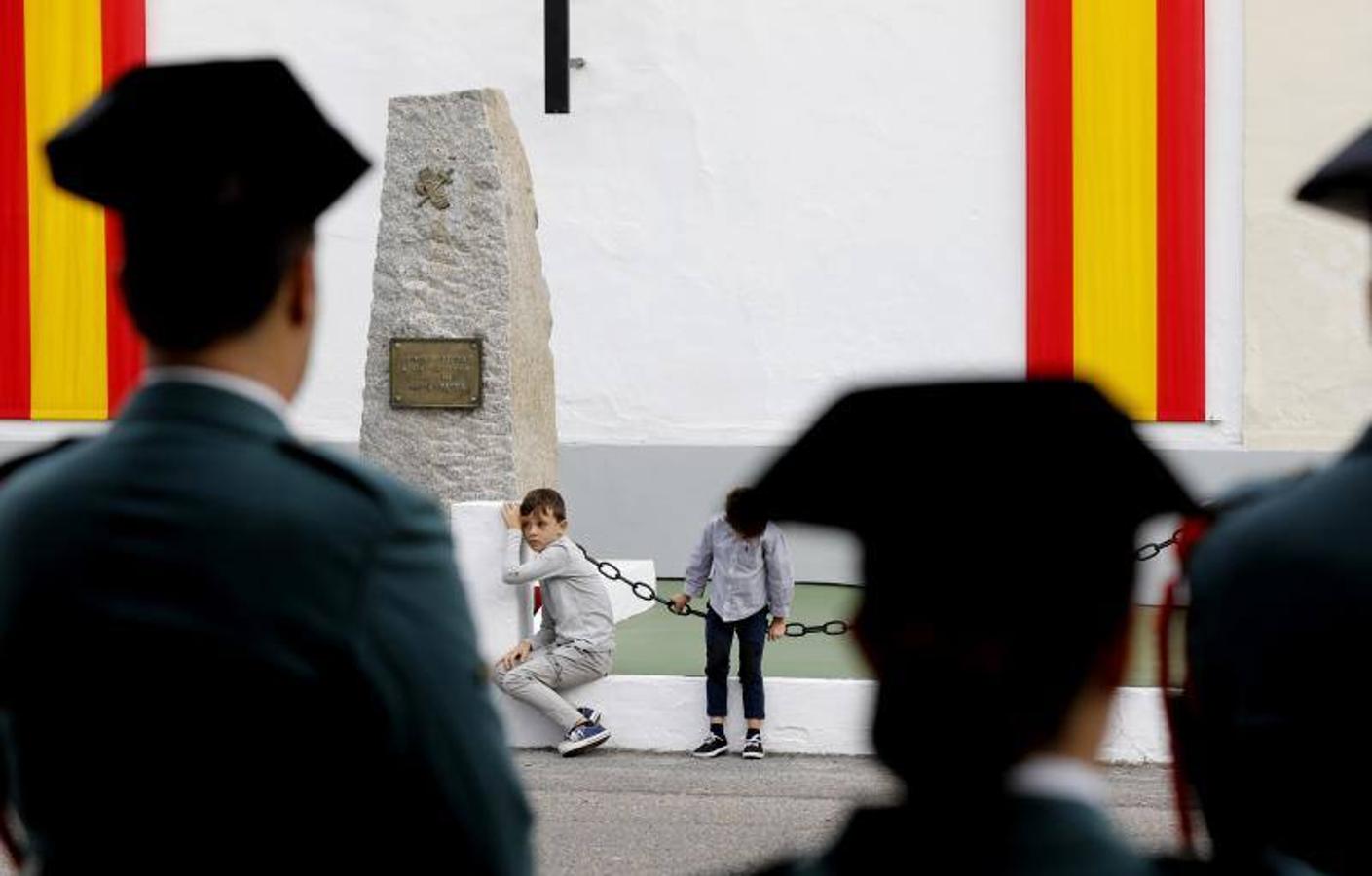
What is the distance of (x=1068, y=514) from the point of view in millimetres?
1457

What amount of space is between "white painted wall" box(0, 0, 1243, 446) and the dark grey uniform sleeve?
10387 millimetres


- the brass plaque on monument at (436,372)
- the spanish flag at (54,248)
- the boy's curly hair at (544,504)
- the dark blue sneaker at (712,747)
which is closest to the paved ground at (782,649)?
the dark blue sneaker at (712,747)

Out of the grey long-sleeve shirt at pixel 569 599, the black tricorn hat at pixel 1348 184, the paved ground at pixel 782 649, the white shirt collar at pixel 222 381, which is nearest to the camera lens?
the white shirt collar at pixel 222 381

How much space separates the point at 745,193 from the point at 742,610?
17.5 ft

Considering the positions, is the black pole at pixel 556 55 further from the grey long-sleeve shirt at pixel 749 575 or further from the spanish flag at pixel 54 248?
the grey long-sleeve shirt at pixel 749 575

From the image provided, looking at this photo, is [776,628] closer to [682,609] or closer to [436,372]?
[682,609]

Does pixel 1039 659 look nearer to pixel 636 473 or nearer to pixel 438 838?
pixel 438 838

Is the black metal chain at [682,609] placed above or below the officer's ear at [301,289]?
below

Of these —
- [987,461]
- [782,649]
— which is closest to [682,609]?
[782,649]

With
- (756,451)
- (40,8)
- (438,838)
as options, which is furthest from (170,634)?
(40,8)

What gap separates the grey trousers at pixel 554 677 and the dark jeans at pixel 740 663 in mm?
455

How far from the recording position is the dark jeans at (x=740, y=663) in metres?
7.32

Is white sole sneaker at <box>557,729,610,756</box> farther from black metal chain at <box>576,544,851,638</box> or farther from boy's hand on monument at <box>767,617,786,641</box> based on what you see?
boy's hand on monument at <box>767,617,786,641</box>

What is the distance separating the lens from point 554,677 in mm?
7512
